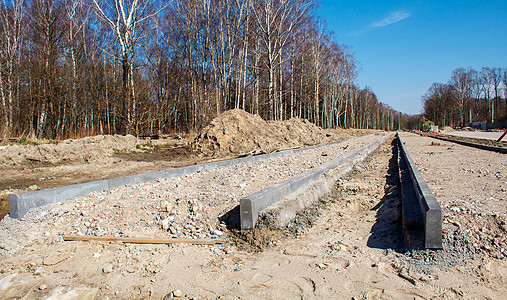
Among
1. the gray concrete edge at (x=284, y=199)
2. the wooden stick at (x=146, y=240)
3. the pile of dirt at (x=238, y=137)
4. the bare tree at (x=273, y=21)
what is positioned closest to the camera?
the wooden stick at (x=146, y=240)

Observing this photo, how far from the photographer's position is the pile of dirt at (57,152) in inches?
291

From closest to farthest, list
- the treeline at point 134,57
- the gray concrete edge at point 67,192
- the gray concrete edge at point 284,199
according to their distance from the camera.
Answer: the gray concrete edge at point 284,199, the gray concrete edge at point 67,192, the treeline at point 134,57

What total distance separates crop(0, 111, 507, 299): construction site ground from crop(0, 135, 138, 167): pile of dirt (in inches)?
189

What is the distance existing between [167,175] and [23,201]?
7.99ft

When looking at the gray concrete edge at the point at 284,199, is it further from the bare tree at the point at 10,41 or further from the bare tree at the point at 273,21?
the bare tree at the point at 10,41

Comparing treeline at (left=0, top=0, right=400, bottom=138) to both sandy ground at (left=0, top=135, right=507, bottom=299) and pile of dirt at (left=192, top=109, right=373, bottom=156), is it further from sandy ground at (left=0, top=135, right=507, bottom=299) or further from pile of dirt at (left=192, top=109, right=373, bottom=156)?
sandy ground at (left=0, top=135, right=507, bottom=299)

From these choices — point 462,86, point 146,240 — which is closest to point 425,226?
point 146,240

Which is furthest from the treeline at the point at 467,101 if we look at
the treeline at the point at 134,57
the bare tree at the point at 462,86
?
the treeline at the point at 134,57

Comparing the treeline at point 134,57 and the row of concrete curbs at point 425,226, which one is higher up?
the treeline at point 134,57

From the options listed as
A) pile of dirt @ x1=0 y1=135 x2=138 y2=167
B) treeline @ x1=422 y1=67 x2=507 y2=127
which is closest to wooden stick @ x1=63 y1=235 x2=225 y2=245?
pile of dirt @ x1=0 y1=135 x2=138 y2=167

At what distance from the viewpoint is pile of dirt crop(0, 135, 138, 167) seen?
738 centimetres

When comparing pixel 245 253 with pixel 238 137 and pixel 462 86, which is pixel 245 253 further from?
pixel 462 86

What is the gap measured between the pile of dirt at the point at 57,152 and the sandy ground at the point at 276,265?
5195 millimetres

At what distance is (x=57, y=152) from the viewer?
7965 millimetres
